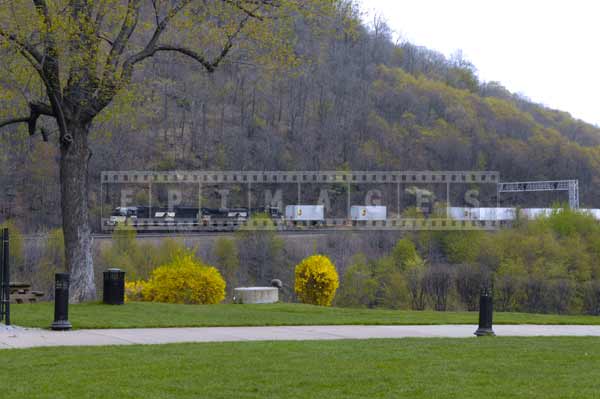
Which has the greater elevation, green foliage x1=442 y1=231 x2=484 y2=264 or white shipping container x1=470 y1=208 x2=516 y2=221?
white shipping container x1=470 y1=208 x2=516 y2=221

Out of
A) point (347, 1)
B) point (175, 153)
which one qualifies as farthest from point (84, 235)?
point (175, 153)

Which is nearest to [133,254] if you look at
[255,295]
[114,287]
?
[255,295]

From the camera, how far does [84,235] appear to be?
2245cm

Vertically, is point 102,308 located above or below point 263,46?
below

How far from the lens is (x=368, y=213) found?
76938 mm

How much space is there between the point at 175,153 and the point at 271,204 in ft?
49.7

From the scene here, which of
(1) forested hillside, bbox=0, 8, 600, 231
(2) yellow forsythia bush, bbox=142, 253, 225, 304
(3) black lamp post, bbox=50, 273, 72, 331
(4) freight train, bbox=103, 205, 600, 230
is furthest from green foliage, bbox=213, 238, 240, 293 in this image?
(3) black lamp post, bbox=50, 273, 72, 331

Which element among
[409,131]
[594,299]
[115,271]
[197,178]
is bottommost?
[594,299]

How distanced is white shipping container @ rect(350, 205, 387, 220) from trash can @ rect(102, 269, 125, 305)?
5593 cm

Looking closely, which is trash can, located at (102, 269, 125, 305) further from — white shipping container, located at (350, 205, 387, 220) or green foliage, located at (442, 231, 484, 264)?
white shipping container, located at (350, 205, 387, 220)

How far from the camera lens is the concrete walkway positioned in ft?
43.2

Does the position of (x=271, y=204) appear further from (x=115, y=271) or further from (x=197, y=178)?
(x=115, y=271)

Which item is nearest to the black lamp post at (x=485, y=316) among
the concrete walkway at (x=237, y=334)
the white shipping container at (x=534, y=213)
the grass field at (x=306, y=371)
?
the concrete walkway at (x=237, y=334)

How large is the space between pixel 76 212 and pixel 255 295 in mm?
6232
